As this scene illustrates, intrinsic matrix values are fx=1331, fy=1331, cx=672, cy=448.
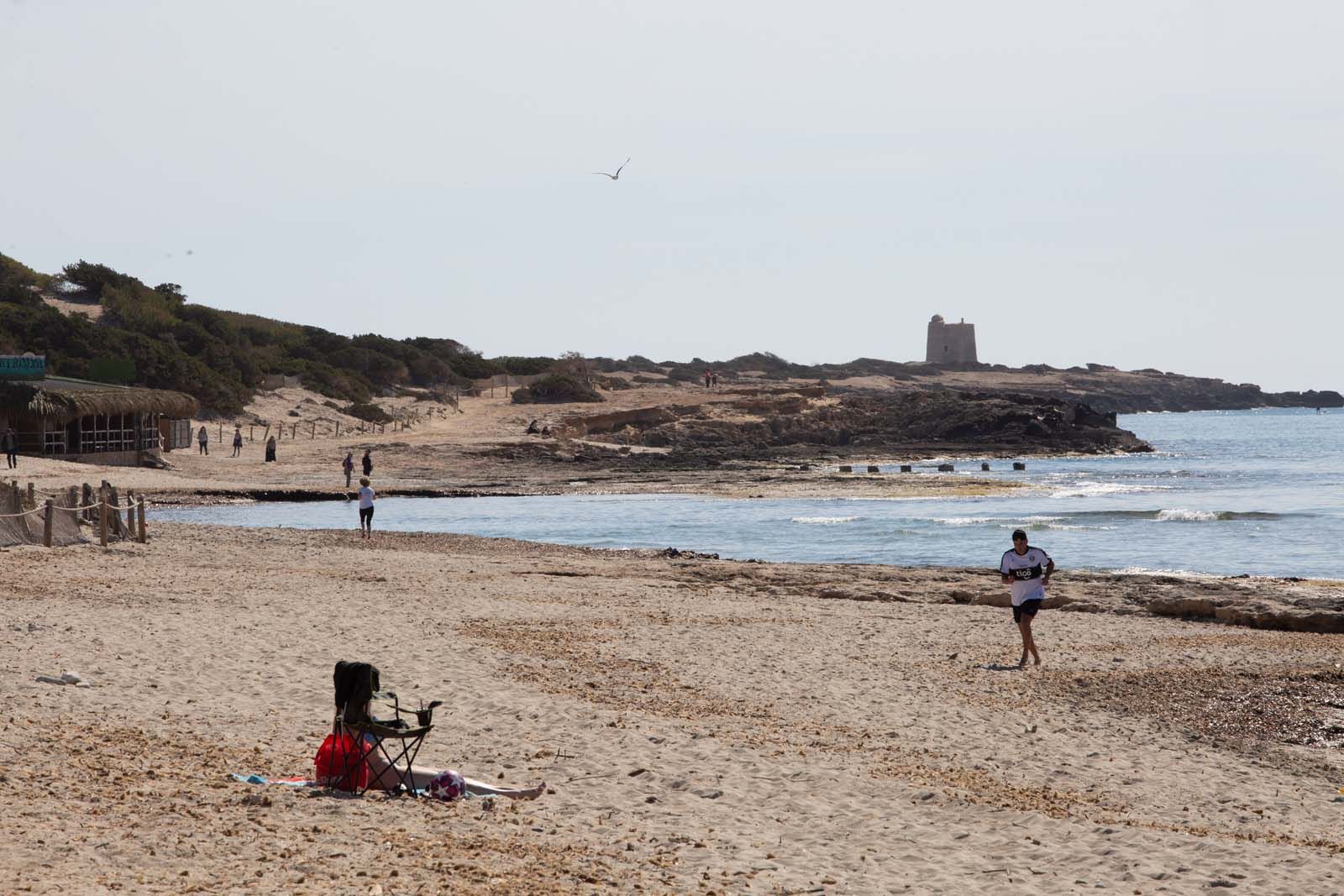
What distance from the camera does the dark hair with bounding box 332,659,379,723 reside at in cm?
689

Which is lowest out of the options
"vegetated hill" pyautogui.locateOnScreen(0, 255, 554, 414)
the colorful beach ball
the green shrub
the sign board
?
the colorful beach ball

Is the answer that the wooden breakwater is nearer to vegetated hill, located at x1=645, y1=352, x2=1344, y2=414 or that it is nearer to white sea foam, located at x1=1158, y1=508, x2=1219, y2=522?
Answer: white sea foam, located at x1=1158, y1=508, x2=1219, y2=522

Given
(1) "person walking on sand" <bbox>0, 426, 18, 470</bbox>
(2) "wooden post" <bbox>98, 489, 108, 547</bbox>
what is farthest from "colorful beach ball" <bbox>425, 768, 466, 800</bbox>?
(1) "person walking on sand" <bbox>0, 426, 18, 470</bbox>

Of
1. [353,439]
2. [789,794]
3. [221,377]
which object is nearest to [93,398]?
[353,439]

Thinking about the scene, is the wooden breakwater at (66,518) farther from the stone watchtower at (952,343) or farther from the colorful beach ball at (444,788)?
the stone watchtower at (952,343)

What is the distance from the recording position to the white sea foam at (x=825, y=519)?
32.8m

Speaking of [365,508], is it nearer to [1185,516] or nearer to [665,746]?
[665,746]

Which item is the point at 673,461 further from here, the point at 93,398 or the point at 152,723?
the point at 152,723

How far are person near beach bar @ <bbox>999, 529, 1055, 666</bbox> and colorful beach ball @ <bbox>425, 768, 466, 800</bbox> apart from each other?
6983 millimetres

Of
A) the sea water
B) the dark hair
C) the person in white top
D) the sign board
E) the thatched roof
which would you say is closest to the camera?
the dark hair

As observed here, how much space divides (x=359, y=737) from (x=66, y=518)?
541 inches

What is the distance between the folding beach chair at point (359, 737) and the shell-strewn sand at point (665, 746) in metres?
0.20

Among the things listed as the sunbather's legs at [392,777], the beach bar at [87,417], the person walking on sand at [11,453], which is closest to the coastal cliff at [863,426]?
the beach bar at [87,417]

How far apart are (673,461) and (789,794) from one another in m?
44.5
